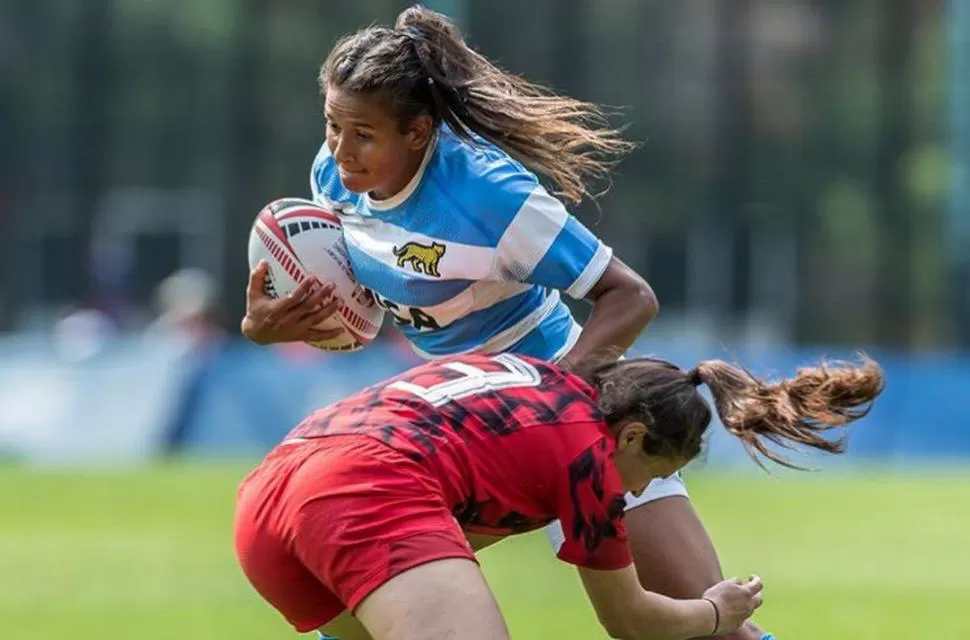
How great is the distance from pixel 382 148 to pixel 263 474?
3.79 ft

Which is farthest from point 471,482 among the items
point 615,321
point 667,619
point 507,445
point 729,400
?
point 615,321

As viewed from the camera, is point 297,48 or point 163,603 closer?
point 163,603

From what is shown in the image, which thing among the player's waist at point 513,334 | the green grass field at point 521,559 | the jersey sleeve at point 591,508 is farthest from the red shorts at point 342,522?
the green grass field at point 521,559

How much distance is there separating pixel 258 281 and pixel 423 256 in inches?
23.5

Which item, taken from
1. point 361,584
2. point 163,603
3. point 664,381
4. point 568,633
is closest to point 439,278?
point 664,381

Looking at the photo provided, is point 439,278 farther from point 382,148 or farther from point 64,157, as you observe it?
point 64,157

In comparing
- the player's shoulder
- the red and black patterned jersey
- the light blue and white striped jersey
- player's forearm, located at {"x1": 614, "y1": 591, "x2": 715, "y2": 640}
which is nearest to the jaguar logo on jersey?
the light blue and white striped jersey

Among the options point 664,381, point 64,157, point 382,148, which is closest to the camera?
point 664,381

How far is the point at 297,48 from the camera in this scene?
36.0 metres

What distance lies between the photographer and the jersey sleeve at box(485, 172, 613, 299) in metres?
5.42

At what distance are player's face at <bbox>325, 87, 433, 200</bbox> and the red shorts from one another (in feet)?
3.46

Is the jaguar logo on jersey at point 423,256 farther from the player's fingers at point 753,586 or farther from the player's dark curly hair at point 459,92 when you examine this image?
the player's fingers at point 753,586

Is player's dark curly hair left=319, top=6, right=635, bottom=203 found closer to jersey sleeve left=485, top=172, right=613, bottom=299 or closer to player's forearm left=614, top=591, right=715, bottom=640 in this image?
jersey sleeve left=485, top=172, right=613, bottom=299

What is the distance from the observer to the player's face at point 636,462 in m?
4.88
